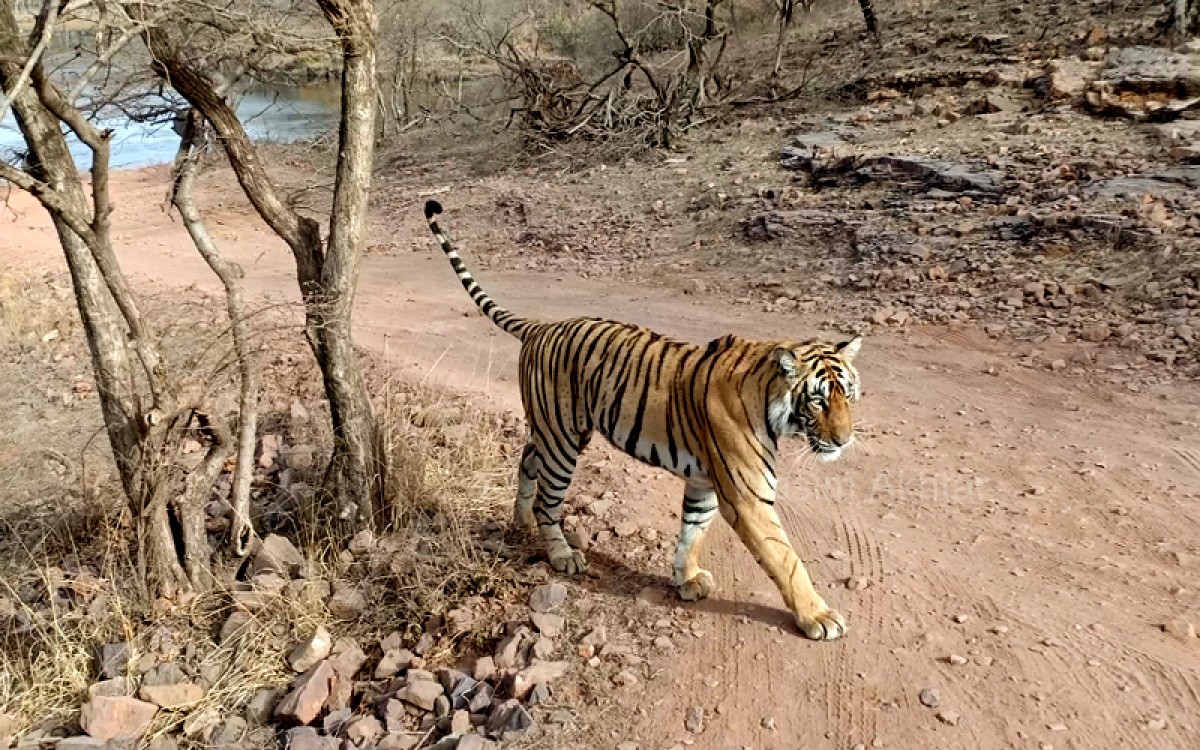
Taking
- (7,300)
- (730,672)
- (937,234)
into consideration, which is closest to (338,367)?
(730,672)

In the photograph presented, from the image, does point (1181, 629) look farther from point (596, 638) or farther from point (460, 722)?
point (460, 722)

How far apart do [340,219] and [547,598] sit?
6.80 ft

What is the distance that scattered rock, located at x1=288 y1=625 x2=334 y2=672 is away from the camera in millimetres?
4242

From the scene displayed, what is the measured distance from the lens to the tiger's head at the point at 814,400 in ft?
12.8

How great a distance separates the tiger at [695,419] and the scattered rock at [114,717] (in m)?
1.90

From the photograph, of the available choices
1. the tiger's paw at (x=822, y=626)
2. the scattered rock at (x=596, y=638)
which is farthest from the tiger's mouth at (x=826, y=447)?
the scattered rock at (x=596, y=638)

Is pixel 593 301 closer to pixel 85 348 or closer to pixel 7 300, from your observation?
pixel 85 348

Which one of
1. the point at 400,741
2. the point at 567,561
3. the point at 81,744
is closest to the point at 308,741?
the point at 400,741

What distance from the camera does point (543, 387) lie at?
4.82 metres

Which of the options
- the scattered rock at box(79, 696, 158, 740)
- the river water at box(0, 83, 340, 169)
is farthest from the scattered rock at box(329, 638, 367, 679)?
the river water at box(0, 83, 340, 169)

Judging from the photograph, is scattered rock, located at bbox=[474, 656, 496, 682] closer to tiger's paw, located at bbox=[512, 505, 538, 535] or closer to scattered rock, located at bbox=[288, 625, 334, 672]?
scattered rock, located at bbox=[288, 625, 334, 672]

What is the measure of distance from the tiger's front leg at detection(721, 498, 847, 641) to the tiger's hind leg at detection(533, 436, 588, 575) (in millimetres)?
927

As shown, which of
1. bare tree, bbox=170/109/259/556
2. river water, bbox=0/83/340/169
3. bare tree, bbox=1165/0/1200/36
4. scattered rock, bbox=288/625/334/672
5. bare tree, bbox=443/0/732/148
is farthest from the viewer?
river water, bbox=0/83/340/169

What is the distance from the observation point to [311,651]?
4258mm
